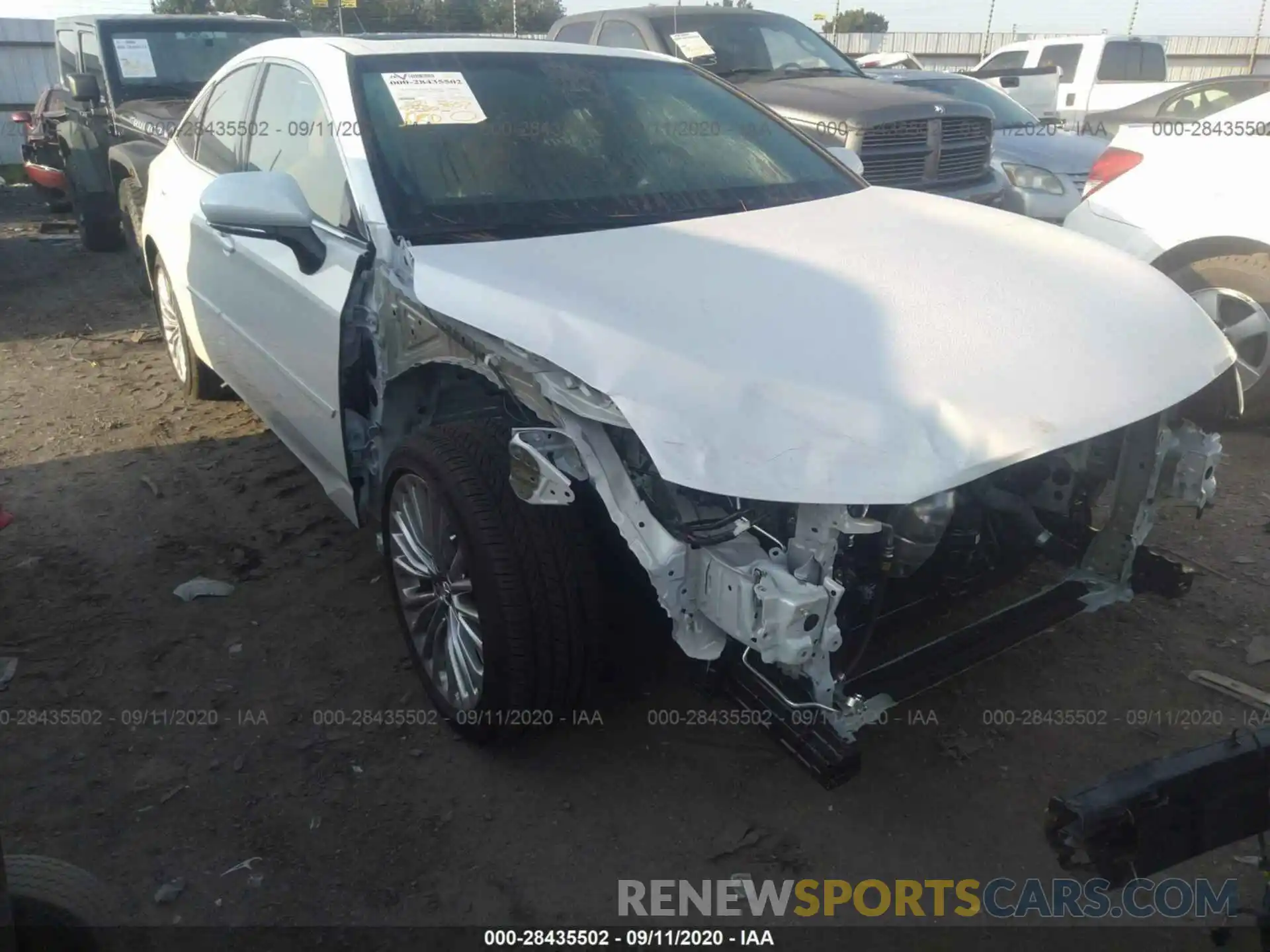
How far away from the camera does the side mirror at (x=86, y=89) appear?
8.09 meters

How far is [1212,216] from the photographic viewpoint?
4520 millimetres

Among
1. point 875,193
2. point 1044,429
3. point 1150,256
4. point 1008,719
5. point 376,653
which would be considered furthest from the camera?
point 1150,256

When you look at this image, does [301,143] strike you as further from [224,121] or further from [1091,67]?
[1091,67]

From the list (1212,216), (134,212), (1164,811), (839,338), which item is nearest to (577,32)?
(134,212)

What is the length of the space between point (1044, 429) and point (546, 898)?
155cm

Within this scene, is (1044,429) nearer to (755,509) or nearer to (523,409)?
(755,509)

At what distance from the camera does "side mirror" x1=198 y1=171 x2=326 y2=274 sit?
2865 mm

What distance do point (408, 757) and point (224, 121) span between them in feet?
9.50

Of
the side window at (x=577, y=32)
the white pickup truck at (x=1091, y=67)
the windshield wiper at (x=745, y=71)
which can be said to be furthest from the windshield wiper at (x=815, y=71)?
the white pickup truck at (x=1091, y=67)

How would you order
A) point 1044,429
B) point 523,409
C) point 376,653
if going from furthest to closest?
1. point 376,653
2. point 523,409
3. point 1044,429

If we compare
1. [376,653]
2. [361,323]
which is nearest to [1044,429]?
[361,323]

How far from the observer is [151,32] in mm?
8383

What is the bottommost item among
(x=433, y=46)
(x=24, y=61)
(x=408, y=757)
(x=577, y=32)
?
(x=24, y=61)

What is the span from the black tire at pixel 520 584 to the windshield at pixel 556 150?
721 millimetres
